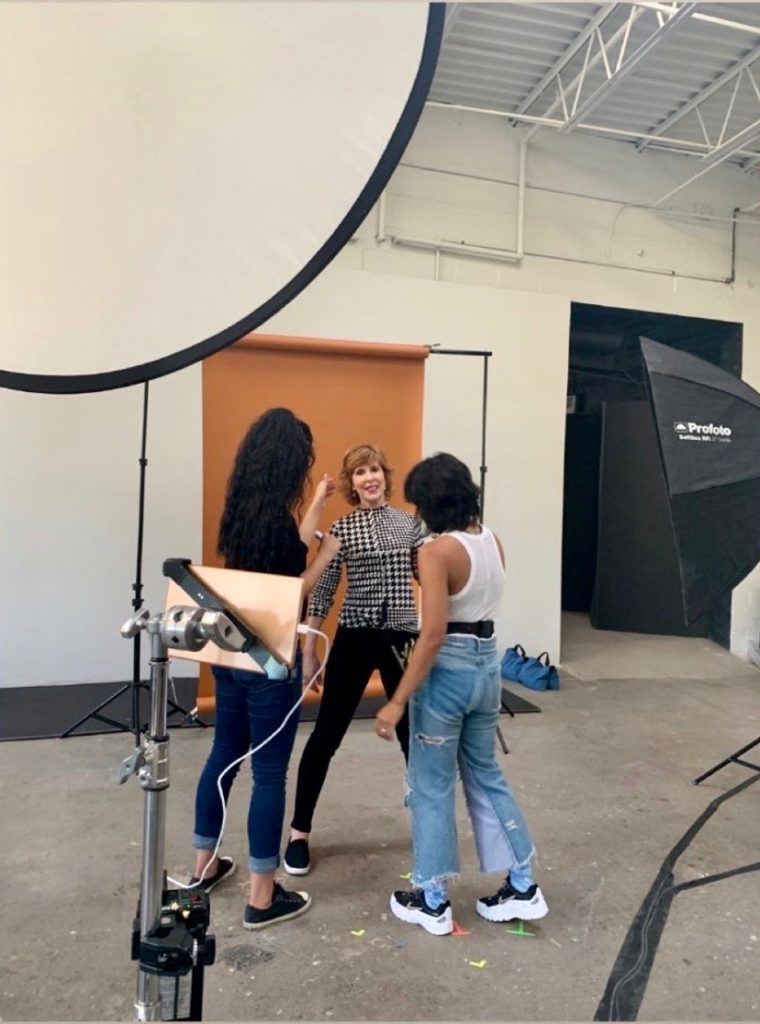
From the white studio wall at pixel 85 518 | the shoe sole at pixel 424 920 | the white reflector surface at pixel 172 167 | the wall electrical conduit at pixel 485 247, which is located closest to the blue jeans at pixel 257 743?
the shoe sole at pixel 424 920

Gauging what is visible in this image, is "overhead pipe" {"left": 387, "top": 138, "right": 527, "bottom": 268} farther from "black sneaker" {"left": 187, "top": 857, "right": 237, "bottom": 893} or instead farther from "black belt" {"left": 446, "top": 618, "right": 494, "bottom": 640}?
"black sneaker" {"left": 187, "top": 857, "right": 237, "bottom": 893}

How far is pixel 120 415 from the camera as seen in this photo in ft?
12.5

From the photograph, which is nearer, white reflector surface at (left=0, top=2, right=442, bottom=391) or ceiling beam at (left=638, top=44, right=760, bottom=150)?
white reflector surface at (left=0, top=2, right=442, bottom=391)

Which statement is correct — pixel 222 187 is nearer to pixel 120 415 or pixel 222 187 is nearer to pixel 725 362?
pixel 120 415

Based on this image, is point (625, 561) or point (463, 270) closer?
point (463, 270)

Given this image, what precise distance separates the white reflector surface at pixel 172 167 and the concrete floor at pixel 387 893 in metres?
1.44

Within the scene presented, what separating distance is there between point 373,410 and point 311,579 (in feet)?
6.71

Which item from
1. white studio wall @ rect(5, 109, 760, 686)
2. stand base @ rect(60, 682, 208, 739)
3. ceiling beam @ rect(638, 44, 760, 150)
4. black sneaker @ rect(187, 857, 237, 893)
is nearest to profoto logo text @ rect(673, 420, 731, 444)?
black sneaker @ rect(187, 857, 237, 893)

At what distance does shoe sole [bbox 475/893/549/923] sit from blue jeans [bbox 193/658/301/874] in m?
0.59

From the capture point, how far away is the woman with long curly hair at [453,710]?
5.40ft

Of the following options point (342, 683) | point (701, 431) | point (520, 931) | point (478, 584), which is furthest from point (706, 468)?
point (520, 931)

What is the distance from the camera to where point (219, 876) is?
1950 millimetres

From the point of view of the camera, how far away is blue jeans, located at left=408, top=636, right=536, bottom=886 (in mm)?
1681

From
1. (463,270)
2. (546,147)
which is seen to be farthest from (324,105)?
(546,147)
